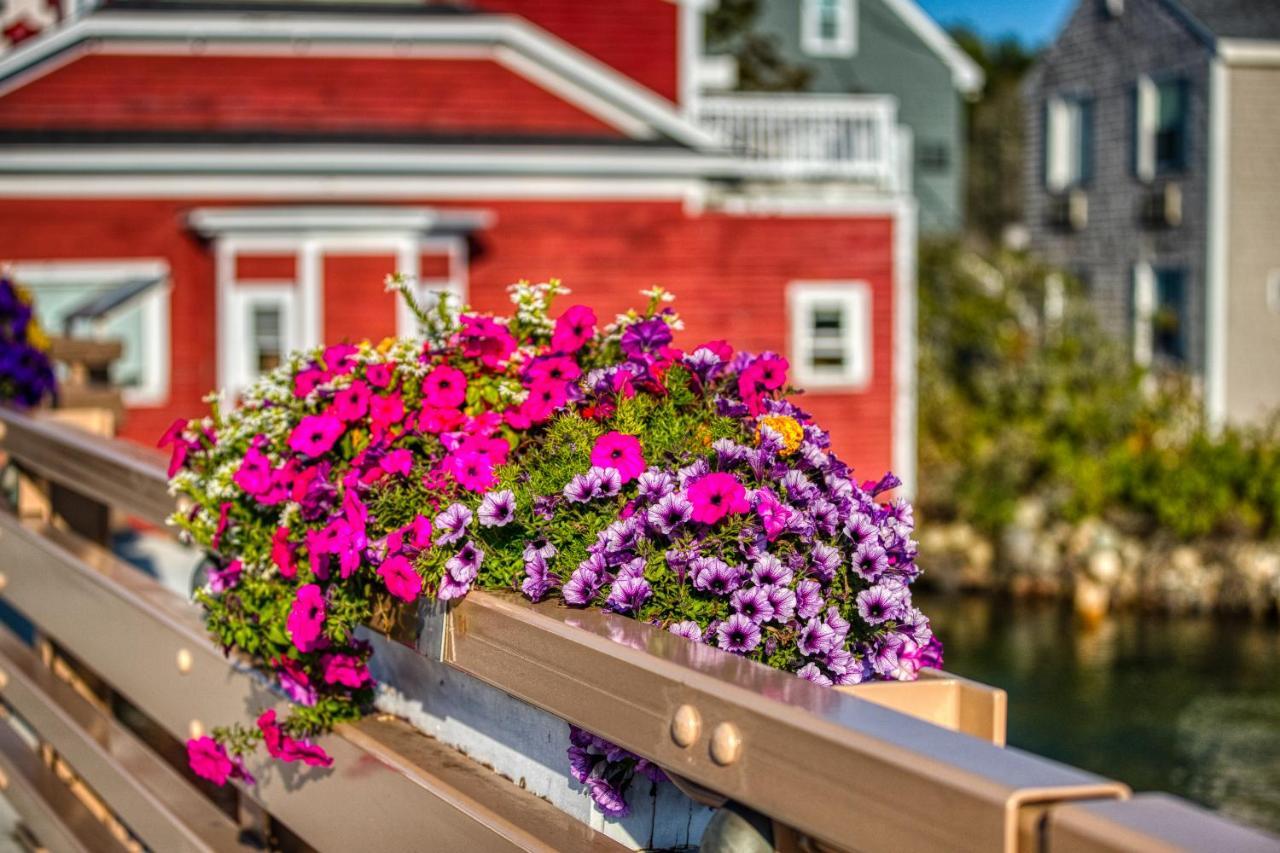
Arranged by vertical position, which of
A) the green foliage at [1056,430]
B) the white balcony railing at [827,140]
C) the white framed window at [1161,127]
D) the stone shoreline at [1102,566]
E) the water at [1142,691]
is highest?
the white framed window at [1161,127]

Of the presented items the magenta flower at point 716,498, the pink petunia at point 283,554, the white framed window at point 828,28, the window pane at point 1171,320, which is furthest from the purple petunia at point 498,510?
the white framed window at point 828,28

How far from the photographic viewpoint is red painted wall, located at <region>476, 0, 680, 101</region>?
2105 cm

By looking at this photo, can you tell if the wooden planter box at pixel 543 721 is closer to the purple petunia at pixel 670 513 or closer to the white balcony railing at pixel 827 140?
the purple petunia at pixel 670 513

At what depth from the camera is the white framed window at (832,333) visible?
20203 millimetres

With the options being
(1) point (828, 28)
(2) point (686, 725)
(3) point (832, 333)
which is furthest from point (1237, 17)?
(2) point (686, 725)

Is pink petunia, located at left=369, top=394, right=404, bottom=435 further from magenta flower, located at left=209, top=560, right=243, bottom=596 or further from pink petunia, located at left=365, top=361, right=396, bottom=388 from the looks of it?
magenta flower, located at left=209, top=560, right=243, bottom=596

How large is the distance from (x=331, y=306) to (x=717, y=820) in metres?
16.5

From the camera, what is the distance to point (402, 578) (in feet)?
7.96

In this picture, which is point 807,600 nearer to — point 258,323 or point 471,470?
point 471,470

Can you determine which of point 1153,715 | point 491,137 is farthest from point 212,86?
point 1153,715

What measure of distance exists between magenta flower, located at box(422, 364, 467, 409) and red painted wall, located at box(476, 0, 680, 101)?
1850 cm

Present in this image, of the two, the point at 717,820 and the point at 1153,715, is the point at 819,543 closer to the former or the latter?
the point at 717,820

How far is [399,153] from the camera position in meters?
18.8

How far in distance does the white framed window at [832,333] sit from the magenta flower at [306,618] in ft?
57.7
